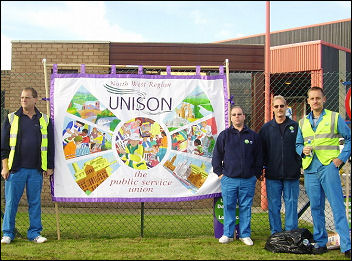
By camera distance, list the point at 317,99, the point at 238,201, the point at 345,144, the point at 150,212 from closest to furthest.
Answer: the point at 345,144
the point at 317,99
the point at 238,201
the point at 150,212

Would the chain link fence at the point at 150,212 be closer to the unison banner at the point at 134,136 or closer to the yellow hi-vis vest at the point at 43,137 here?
the unison banner at the point at 134,136

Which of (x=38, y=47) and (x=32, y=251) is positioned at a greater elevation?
(x=38, y=47)

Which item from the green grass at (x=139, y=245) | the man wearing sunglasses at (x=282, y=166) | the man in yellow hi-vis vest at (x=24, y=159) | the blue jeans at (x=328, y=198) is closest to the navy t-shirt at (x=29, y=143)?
the man in yellow hi-vis vest at (x=24, y=159)

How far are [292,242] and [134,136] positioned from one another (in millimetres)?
2598

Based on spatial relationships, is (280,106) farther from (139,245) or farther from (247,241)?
(139,245)

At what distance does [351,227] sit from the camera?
4.75 m

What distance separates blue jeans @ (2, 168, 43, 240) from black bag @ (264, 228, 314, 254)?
3096 mm

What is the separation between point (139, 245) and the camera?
18.0 ft

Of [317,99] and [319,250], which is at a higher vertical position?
[317,99]

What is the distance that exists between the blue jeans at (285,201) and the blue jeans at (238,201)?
0.87 feet

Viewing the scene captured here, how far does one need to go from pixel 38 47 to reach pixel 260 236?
24.7ft

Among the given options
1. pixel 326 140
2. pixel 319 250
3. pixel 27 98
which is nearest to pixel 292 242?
pixel 319 250

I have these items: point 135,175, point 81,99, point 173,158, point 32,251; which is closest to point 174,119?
point 173,158

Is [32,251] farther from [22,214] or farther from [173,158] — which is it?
[22,214]
